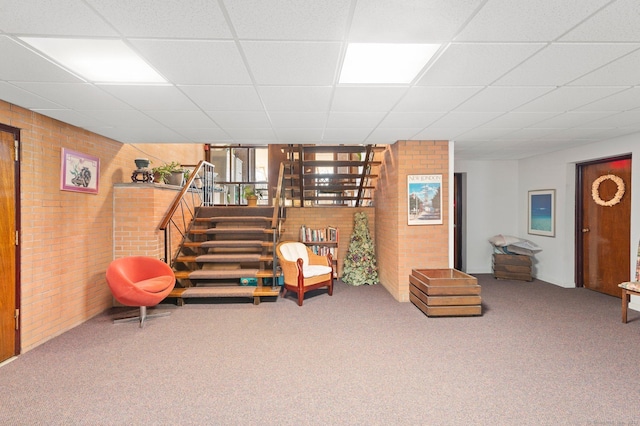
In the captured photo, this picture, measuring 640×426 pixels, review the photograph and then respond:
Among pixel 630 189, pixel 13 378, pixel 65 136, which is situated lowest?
pixel 13 378

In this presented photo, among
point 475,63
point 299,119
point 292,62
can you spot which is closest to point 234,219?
point 299,119

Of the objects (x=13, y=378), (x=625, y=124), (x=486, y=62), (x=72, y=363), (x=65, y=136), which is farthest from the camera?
(x=625, y=124)

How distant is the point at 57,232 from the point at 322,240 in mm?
4169

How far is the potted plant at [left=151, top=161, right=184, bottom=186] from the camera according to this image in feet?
17.9

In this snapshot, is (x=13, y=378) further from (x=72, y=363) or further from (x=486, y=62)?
(x=486, y=62)

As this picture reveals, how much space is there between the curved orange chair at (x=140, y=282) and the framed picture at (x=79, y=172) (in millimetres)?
1050

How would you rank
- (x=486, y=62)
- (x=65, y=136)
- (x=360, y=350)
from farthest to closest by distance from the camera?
(x=65, y=136)
(x=360, y=350)
(x=486, y=62)

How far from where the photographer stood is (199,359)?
10.3 ft

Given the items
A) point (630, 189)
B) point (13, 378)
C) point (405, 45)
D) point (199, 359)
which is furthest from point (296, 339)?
point (630, 189)

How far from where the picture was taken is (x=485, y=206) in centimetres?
723

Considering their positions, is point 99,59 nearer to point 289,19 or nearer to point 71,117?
point 289,19

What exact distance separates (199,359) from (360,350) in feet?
5.18

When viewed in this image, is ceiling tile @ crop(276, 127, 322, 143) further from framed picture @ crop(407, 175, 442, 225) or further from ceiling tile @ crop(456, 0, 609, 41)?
ceiling tile @ crop(456, 0, 609, 41)

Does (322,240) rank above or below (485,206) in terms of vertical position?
below
